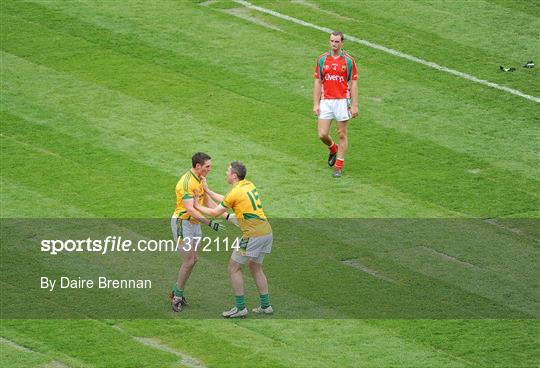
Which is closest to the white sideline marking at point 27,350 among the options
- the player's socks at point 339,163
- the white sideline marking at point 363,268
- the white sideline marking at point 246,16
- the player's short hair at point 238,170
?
the player's short hair at point 238,170

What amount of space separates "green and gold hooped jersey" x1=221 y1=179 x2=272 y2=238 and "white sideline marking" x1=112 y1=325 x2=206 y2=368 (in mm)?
1829

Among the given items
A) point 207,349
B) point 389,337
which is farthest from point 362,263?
point 207,349

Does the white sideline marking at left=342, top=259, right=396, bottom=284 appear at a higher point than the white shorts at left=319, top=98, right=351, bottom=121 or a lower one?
lower

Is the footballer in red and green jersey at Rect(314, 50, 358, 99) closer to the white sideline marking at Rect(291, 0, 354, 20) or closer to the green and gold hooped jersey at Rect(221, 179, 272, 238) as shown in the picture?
the green and gold hooped jersey at Rect(221, 179, 272, 238)

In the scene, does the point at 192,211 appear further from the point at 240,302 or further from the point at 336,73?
the point at 336,73

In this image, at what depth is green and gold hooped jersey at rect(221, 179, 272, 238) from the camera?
15.2 meters

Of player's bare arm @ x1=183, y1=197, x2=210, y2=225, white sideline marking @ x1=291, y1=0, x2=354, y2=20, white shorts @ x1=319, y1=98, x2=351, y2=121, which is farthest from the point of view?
white sideline marking @ x1=291, y1=0, x2=354, y2=20

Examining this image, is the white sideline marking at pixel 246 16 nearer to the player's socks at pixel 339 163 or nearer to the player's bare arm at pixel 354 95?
the player's bare arm at pixel 354 95

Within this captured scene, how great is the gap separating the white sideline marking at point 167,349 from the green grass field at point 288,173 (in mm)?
38

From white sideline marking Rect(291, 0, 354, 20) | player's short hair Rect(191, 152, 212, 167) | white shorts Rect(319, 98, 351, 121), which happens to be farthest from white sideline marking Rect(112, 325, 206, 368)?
white sideline marking Rect(291, 0, 354, 20)

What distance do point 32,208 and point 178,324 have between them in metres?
4.35

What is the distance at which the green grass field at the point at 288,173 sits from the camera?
14930mm

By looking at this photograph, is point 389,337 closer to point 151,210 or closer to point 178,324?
point 178,324

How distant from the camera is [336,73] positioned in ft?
64.9
